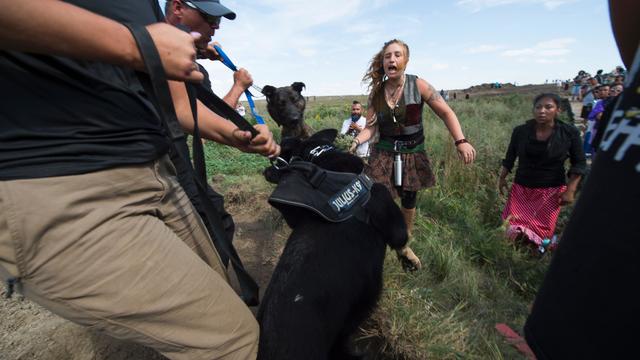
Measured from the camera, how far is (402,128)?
8.69 ft

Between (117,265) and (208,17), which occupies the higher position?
(208,17)

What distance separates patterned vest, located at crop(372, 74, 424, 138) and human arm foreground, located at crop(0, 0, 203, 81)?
2.08 m

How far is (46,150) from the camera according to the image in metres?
0.74

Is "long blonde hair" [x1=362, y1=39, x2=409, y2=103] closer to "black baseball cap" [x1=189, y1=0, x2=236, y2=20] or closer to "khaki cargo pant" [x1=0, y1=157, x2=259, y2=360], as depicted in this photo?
"black baseball cap" [x1=189, y1=0, x2=236, y2=20]

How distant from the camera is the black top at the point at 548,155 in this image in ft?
10.1

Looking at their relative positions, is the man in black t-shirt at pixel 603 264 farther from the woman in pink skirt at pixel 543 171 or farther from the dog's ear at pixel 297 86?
the dog's ear at pixel 297 86

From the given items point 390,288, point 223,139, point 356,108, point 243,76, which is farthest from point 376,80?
point 356,108

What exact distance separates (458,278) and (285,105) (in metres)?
3.10

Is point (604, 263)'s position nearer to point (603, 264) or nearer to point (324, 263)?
point (603, 264)

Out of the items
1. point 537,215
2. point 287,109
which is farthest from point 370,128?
point 537,215

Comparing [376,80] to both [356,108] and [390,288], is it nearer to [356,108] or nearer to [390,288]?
[390,288]

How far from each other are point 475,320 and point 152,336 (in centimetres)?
187

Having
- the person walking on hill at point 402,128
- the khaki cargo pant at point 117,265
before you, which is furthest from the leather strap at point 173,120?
the person walking on hill at point 402,128

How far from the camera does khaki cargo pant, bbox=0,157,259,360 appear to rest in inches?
28.2
